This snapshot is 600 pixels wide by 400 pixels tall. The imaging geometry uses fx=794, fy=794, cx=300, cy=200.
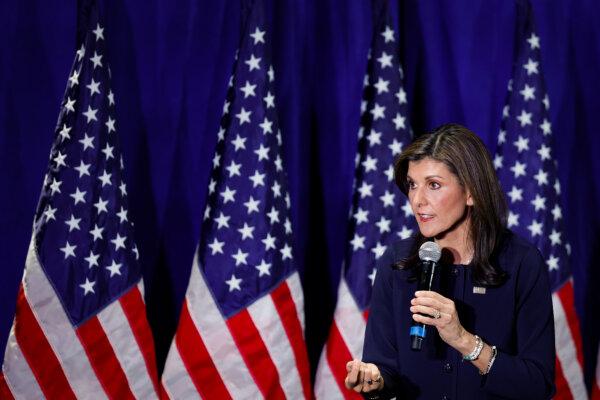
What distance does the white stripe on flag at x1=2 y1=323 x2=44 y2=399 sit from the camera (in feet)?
9.86

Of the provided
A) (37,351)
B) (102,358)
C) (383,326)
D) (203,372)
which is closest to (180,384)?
(203,372)

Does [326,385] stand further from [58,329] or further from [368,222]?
[58,329]

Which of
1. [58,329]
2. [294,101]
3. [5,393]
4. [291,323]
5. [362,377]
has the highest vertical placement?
[294,101]

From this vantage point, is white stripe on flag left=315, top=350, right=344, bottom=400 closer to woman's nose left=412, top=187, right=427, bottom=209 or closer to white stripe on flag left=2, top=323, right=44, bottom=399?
white stripe on flag left=2, top=323, right=44, bottom=399

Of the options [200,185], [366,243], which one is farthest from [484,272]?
[200,185]

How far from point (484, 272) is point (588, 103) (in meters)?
2.41

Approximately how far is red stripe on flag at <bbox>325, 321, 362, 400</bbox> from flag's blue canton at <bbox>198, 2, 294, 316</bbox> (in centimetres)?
42

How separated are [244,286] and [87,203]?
712 millimetres

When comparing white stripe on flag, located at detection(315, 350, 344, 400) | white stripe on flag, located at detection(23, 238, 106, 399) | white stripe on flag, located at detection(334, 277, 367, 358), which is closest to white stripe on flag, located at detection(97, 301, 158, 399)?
white stripe on flag, located at detection(23, 238, 106, 399)

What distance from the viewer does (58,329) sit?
3.04 meters

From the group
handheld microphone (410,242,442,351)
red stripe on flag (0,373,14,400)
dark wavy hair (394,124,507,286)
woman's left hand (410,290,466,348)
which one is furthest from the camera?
red stripe on flag (0,373,14,400)

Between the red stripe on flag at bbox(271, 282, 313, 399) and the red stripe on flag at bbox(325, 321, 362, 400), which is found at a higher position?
the red stripe on flag at bbox(271, 282, 313, 399)

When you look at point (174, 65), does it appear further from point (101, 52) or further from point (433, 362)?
point (433, 362)

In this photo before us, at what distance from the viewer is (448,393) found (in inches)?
78.4
